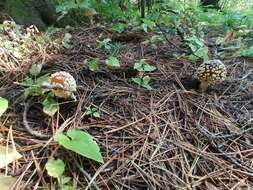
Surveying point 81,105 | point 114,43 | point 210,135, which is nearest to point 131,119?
point 81,105

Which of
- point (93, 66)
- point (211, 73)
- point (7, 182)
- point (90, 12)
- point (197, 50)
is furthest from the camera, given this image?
point (90, 12)

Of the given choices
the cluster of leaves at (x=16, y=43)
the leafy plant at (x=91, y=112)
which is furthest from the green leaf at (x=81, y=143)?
the cluster of leaves at (x=16, y=43)

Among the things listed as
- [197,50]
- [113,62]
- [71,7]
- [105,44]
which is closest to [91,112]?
[113,62]

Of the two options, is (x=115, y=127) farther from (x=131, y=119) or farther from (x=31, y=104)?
(x=31, y=104)

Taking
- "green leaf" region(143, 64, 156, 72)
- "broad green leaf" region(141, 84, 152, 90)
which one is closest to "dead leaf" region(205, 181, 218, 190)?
"broad green leaf" region(141, 84, 152, 90)

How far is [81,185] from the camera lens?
4.63 feet

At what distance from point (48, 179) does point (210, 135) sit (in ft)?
2.70

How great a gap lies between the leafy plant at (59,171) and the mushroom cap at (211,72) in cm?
102

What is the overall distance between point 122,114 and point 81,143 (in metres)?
0.40

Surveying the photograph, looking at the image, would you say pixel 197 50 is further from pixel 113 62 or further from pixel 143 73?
pixel 113 62

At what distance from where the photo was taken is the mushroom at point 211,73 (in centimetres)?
203

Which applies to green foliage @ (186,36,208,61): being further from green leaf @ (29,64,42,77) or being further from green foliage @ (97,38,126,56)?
green leaf @ (29,64,42,77)

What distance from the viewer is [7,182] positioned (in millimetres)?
1362

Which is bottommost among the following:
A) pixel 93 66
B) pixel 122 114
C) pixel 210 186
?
pixel 210 186
